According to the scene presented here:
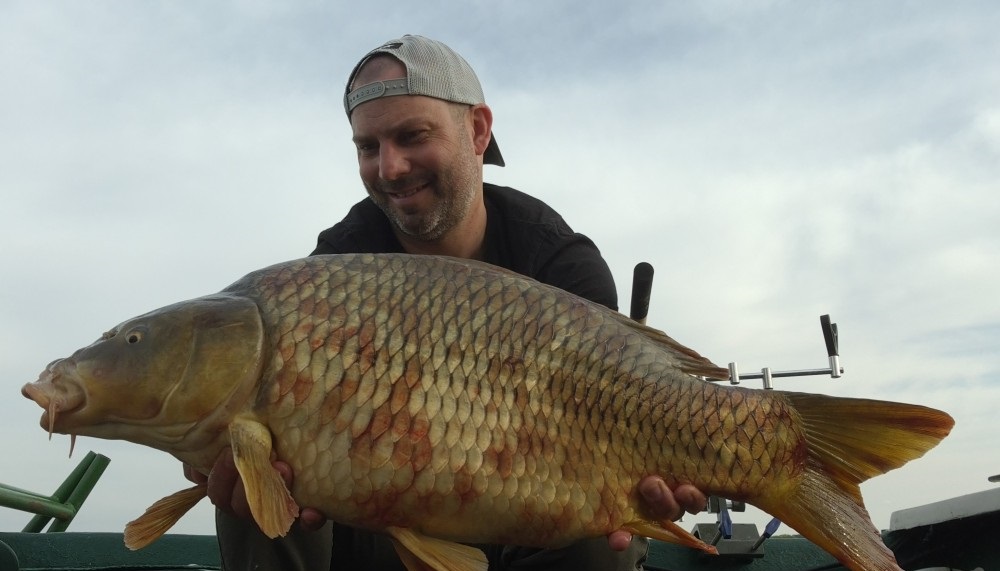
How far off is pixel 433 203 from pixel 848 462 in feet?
3.99

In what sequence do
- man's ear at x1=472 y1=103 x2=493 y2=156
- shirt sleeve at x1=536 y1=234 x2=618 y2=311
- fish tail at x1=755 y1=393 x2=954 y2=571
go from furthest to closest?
man's ear at x1=472 y1=103 x2=493 y2=156, shirt sleeve at x1=536 y1=234 x2=618 y2=311, fish tail at x1=755 y1=393 x2=954 y2=571

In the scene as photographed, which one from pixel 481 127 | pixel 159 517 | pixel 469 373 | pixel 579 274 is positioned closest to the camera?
pixel 469 373

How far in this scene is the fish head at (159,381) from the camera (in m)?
1.57

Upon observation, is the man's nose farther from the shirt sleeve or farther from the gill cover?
the gill cover

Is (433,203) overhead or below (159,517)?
overhead

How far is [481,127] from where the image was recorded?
2680mm

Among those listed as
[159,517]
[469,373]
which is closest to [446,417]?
[469,373]

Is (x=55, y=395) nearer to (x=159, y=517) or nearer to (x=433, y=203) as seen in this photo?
(x=159, y=517)

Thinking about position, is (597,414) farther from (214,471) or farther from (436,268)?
(214,471)

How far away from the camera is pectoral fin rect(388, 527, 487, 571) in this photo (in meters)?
1.57

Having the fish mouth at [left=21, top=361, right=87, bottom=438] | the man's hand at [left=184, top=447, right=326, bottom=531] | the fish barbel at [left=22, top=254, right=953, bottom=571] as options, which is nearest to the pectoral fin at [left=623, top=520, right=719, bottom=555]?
the fish barbel at [left=22, top=254, right=953, bottom=571]

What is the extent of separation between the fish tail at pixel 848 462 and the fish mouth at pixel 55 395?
119cm

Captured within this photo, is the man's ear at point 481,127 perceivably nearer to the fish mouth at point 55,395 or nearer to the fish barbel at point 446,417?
the fish barbel at point 446,417

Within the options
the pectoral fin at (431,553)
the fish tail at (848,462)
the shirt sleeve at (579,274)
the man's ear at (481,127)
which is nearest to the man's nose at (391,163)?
the man's ear at (481,127)
